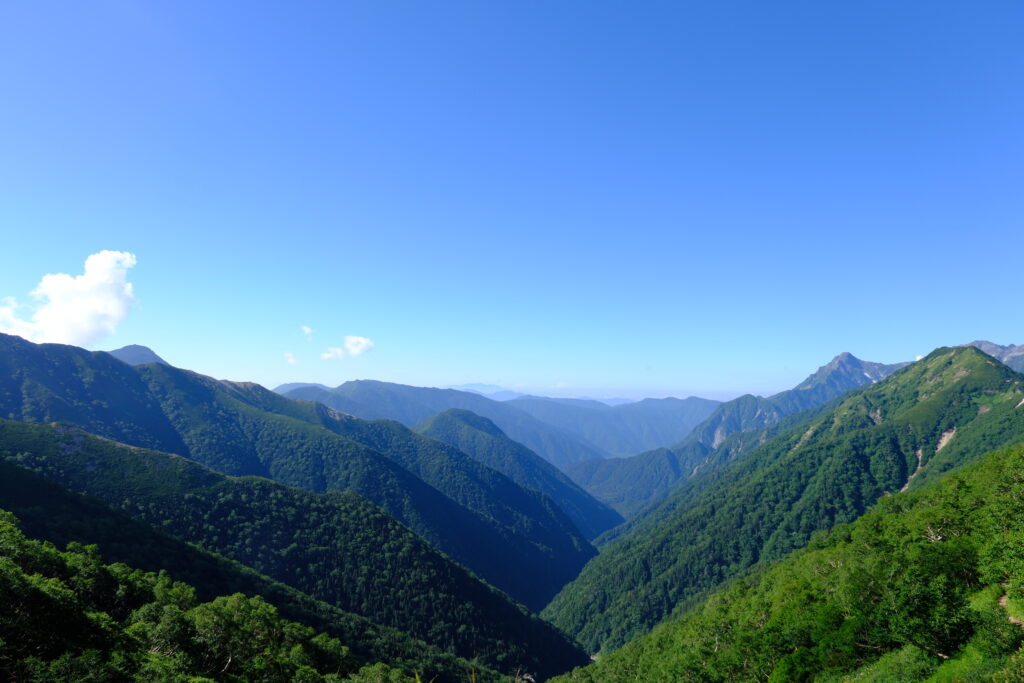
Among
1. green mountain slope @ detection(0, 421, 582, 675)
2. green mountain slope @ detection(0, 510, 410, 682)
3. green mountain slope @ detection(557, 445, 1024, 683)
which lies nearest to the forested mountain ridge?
green mountain slope @ detection(0, 510, 410, 682)

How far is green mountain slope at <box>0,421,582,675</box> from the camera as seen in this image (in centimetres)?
17000

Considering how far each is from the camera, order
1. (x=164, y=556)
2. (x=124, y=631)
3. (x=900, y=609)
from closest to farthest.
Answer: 1. (x=900, y=609)
2. (x=124, y=631)
3. (x=164, y=556)

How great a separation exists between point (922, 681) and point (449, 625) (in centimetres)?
17903

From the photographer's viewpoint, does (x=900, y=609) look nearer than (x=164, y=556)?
Yes

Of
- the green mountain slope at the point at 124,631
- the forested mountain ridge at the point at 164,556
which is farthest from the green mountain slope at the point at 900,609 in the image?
the forested mountain ridge at the point at 164,556

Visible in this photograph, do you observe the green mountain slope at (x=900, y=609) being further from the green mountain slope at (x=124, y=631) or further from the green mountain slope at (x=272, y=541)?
the green mountain slope at (x=272, y=541)

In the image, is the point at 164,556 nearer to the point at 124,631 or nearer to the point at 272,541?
the point at 272,541

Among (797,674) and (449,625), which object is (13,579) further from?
(449,625)

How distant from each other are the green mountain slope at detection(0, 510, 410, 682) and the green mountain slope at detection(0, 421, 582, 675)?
305 feet

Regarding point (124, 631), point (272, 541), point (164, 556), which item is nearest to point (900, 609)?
point (124, 631)

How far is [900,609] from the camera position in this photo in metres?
55.2

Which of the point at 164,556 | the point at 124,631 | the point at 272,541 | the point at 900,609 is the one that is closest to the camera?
the point at 900,609

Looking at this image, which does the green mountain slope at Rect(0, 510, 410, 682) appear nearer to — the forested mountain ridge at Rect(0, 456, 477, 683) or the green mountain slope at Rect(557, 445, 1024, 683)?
the forested mountain ridge at Rect(0, 456, 477, 683)

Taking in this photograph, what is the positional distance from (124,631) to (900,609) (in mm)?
97523
